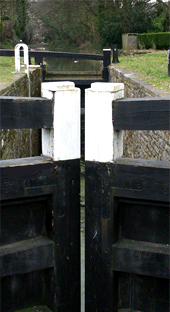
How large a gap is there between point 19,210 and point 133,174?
2.39 ft

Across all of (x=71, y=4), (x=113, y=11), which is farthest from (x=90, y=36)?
(x=113, y=11)

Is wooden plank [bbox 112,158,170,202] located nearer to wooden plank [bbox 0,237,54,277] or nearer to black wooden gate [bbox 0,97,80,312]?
black wooden gate [bbox 0,97,80,312]

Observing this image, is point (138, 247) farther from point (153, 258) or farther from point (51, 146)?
point (51, 146)

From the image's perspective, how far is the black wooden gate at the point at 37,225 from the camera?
2301mm

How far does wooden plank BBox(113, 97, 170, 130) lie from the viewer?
2232mm

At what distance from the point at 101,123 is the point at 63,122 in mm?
231

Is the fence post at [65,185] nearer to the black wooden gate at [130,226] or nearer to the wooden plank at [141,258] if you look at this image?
the black wooden gate at [130,226]

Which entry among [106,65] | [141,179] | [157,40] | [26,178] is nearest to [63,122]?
[26,178]

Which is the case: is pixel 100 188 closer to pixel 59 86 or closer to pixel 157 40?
pixel 59 86

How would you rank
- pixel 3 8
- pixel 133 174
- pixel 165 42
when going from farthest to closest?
pixel 3 8 → pixel 165 42 → pixel 133 174

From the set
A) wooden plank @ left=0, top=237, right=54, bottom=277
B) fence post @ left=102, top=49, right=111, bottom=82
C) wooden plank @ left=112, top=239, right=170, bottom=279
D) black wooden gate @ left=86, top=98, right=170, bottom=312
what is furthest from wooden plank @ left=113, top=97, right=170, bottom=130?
fence post @ left=102, top=49, right=111, bottom=82

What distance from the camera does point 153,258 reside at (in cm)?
237

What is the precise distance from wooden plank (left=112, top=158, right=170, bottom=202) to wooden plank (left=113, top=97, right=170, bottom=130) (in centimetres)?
23

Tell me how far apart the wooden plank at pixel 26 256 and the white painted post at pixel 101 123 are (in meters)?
0.62
